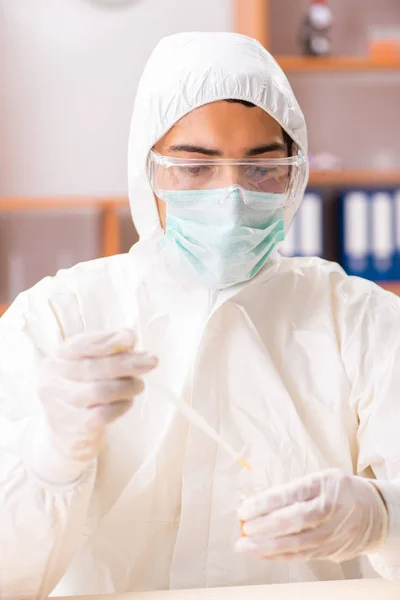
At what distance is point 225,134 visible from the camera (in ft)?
4.36

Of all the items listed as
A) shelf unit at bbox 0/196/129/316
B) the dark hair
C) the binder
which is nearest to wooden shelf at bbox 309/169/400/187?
the binder

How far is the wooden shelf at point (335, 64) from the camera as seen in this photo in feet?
9.86

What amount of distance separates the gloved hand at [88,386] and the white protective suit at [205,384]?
98mm

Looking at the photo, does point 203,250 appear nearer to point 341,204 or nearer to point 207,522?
point 207,522

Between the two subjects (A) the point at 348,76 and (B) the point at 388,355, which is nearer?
(B) the point at 388,355

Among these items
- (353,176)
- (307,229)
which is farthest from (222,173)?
(353,176)

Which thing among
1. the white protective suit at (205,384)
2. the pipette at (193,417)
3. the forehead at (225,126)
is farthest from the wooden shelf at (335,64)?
the pipette at (193,417)

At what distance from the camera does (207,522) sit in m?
1.25

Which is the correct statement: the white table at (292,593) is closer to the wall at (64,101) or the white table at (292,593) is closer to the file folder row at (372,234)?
the file folder row at (372,234)

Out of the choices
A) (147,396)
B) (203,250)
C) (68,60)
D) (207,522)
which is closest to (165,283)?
(203,250)

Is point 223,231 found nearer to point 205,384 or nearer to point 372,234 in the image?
point 205,384

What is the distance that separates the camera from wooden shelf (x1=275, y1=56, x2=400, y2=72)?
3004mm

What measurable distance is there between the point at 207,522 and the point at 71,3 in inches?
98.1

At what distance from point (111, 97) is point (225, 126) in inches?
76.3
